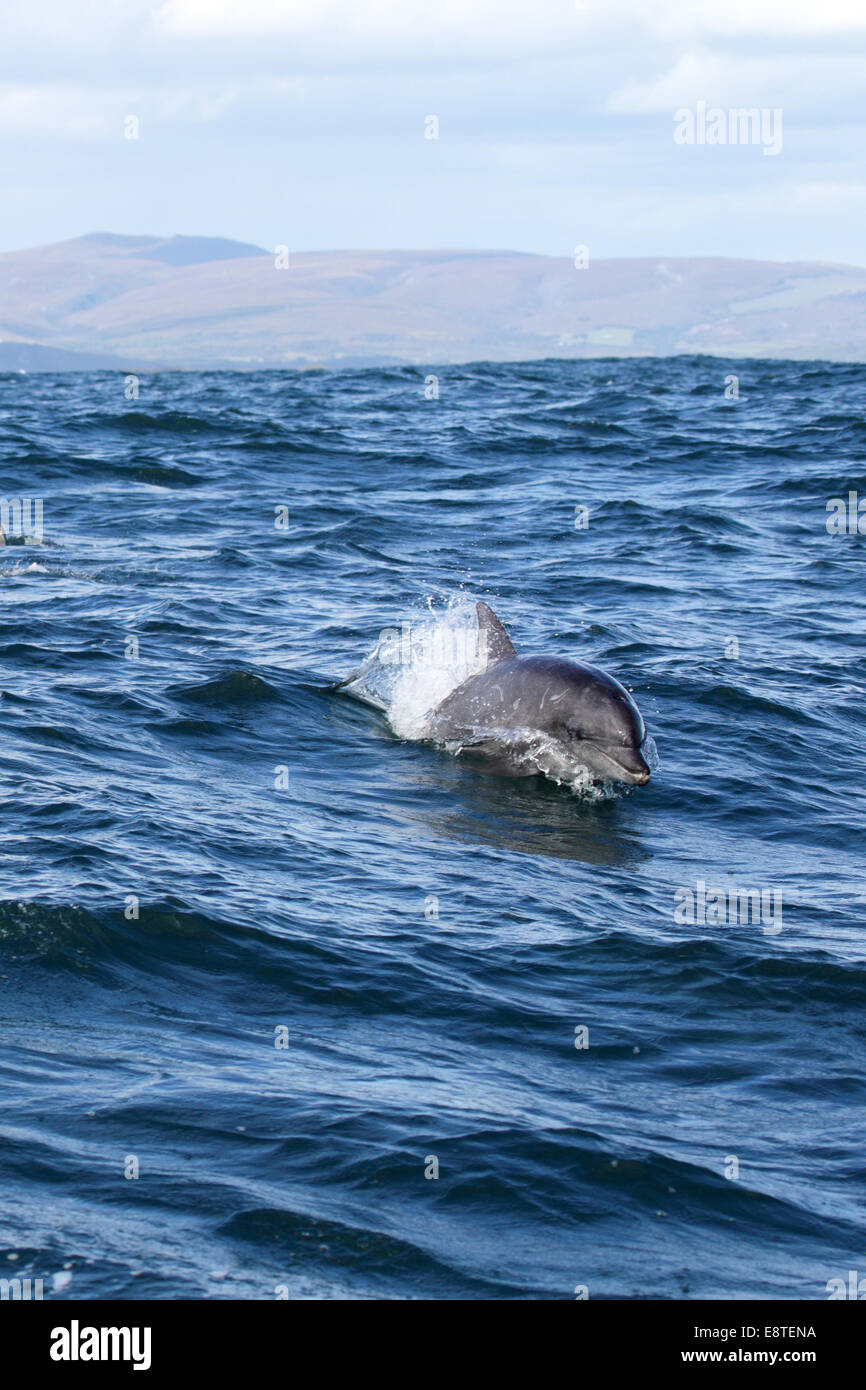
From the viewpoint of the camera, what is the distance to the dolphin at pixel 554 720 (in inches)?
522

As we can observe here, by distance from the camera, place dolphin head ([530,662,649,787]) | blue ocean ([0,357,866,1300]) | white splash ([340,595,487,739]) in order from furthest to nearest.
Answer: white splash ([340,595,487,739]), dolphin head ([530,662,649,787]), blue ocean ([0,357,866,1300])

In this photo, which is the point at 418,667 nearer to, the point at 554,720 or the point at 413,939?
the point at 554,720

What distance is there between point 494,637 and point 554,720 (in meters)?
1.43

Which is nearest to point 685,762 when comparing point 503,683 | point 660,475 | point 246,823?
point 503,683

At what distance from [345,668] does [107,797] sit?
5411mm

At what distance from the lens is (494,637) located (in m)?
14.6

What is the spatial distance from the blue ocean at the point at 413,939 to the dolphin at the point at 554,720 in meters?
0.34

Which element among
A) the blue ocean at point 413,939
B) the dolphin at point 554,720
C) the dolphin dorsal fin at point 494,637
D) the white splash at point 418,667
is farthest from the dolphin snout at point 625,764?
the white splash at point 418,667

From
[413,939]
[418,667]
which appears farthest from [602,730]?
[413,939]

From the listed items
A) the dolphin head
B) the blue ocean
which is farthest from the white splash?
the dolphin head

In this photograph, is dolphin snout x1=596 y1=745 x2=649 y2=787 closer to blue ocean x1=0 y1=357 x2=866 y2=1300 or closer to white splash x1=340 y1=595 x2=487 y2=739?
blue ocean x1=0 y1=357 x2=866 y2=1300

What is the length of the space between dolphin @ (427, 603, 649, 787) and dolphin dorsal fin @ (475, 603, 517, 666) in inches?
1.1

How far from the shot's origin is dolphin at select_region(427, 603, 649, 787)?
1327cm

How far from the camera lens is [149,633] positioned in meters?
18.2
